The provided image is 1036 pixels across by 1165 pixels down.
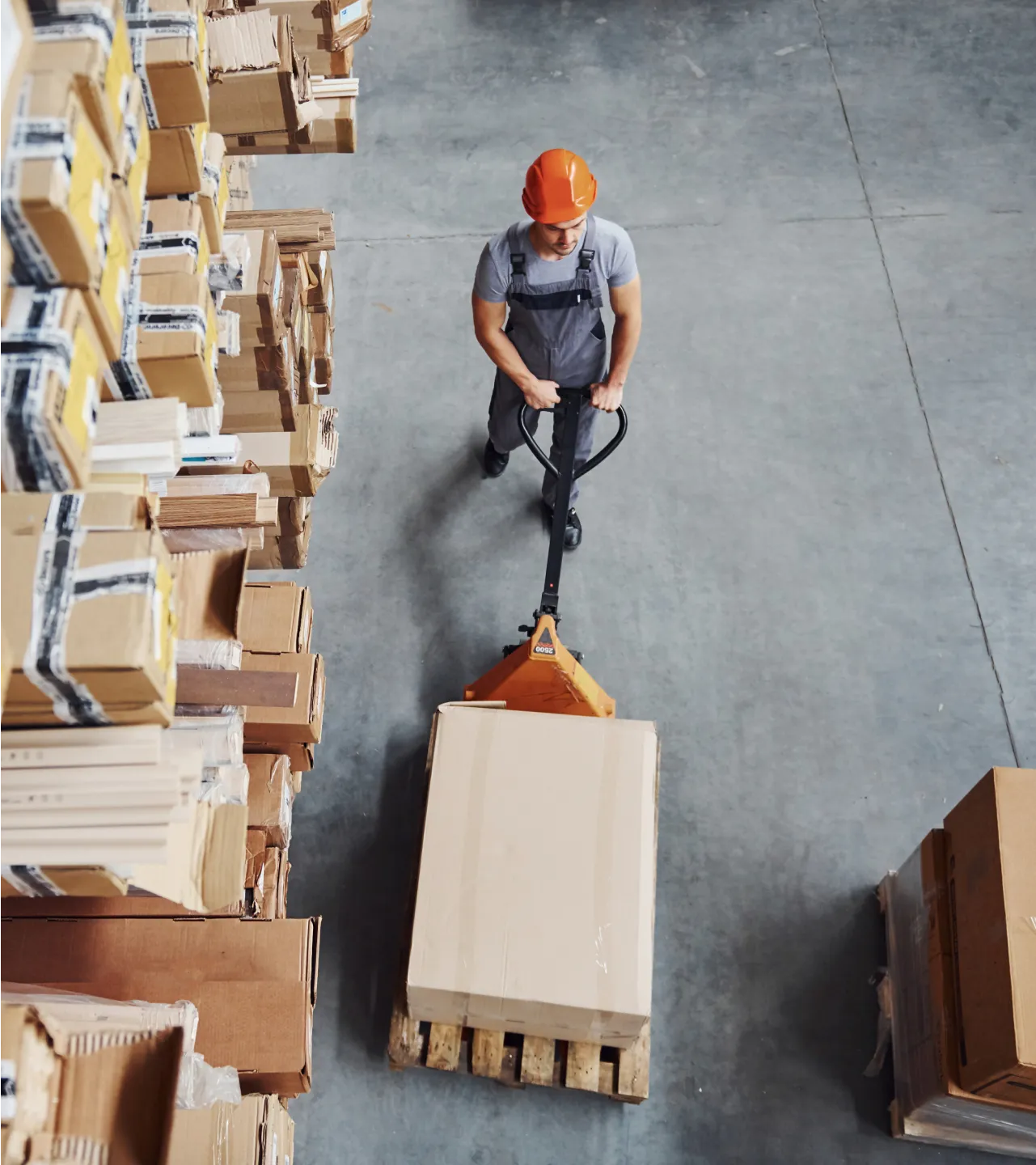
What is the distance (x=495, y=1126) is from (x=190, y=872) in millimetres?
1844

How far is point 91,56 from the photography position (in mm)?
1493

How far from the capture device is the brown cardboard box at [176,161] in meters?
2.02

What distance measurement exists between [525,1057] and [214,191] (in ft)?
A: 9.07

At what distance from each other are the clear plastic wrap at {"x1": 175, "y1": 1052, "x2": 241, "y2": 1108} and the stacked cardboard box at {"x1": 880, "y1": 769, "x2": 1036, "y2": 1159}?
1966 mm

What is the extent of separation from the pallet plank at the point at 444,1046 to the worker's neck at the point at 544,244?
8.57ft

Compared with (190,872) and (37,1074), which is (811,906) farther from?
(37,1074)

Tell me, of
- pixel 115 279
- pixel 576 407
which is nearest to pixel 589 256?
pixel 576 407

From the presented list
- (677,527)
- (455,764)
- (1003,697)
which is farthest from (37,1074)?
(1003,697)

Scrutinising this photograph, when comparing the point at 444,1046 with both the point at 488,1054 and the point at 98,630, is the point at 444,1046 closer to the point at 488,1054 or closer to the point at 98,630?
the point at 488,1054

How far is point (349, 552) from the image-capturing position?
4258mm

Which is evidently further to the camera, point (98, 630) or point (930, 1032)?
point (930, 1032)

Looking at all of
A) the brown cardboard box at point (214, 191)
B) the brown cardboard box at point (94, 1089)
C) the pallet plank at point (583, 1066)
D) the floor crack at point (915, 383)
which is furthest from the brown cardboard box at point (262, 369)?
the floor crack at point (915, 383)

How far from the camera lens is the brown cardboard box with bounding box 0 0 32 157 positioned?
1396 millimetres

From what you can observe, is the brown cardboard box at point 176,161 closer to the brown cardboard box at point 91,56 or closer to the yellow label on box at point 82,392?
the brown cardboard box at point 91,56
